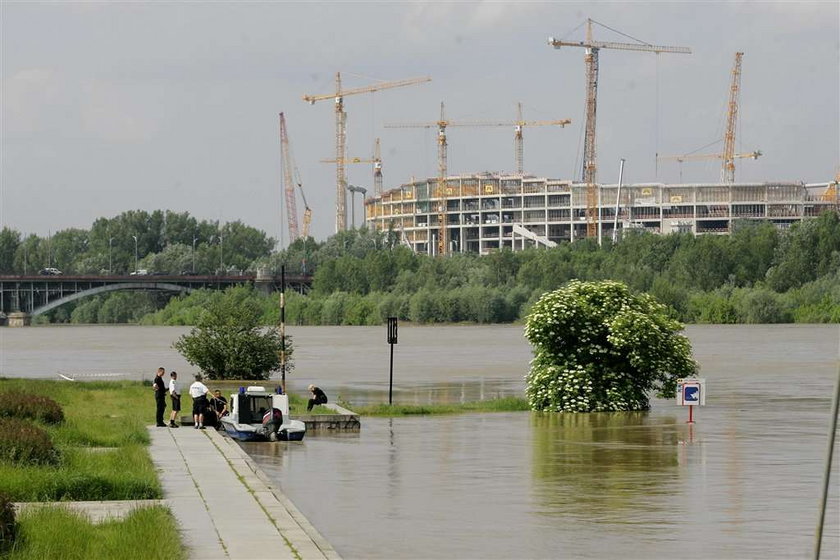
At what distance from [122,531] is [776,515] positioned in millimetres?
11368

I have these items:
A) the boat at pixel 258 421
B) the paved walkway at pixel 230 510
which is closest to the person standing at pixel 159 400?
the boat at pixel 258 421

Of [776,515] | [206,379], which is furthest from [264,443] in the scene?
[206,379]

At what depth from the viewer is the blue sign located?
43094 millimetres

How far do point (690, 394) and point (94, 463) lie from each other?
20.1 meters

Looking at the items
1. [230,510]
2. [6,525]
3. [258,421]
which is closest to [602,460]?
[258,421]

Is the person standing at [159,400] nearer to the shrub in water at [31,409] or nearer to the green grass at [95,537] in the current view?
the shrub in water at [31,409]

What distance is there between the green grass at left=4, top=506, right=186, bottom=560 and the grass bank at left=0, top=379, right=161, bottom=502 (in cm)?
261

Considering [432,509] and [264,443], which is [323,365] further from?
[432,509]

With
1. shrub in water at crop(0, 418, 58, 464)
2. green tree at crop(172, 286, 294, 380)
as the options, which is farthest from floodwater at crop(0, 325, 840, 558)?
shrub in water at crop(0, 418, 58, 464)

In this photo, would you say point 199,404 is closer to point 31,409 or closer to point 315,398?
point 31,409

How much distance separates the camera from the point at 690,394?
142 feet

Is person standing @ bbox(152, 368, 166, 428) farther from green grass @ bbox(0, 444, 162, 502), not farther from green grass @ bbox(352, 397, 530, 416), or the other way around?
green grass @ bbox(0, 444, 162, 502)

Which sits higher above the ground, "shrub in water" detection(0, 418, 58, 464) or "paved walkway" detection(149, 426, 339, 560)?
"shrub in water" detection(0, 418, 58, 464)

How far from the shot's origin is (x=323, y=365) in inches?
3905
